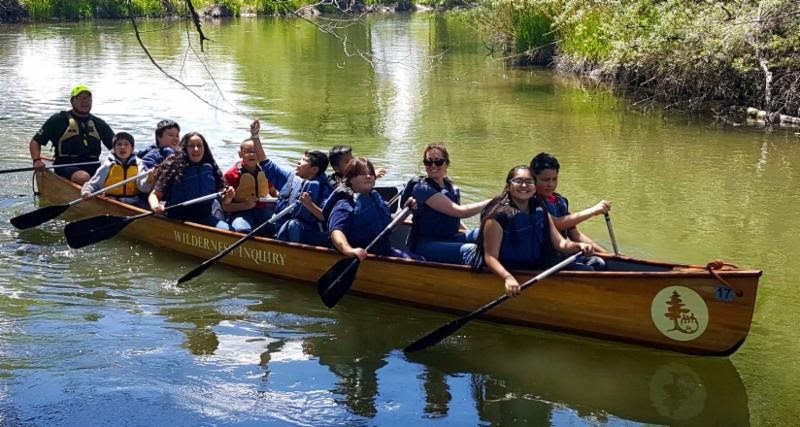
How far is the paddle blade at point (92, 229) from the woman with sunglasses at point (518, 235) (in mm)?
3676

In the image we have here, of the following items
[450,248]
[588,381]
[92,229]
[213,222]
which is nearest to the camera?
[588,381]

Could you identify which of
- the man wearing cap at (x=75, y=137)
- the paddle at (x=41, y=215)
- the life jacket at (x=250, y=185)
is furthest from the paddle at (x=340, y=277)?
the man wearing cap at (x=75, y=137)

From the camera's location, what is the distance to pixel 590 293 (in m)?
6.03

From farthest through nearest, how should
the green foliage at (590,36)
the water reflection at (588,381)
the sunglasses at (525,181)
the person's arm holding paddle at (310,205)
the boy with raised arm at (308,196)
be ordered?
the green foliage at (590,36)
the boy with raised arm at (308,196)
the person's arm holding paddle at (310,205)
the sunglasses at (525,181)
the water reflection at (588,381)

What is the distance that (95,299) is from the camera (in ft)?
24.5

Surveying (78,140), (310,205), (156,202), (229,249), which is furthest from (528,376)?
(78,140)

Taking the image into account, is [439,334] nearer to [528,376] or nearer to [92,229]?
[528,376]

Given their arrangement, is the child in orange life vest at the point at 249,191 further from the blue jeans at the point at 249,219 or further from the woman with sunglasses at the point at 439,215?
the woman with sunglasses at the point at 439,215

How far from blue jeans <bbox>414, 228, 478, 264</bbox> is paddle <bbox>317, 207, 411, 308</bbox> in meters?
0.37

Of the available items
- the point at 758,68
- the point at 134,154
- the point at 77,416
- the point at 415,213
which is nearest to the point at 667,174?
the point at 758,68

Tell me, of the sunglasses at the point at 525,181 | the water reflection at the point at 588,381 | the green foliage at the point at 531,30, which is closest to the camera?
the water reflection at the point at 588,381

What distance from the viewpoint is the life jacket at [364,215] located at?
6.87 meters

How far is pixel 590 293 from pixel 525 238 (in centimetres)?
58

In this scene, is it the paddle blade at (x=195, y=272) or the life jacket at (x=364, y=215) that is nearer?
the life jacket at (x=364, y=215)
